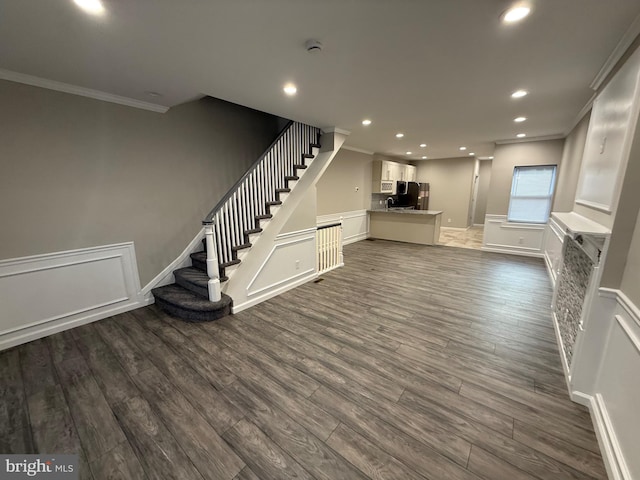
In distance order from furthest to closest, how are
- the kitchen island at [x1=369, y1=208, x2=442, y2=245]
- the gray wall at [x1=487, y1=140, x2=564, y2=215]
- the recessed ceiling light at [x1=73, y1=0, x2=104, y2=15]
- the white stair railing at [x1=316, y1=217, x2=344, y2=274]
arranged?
the kitchen island at [x1=369, y1=208, x2=442, y2=245] < the gray wall at [x1=487, y1=140, x2=564, y2=215] < the white stair railing at [x1=316, y1=217, x2=344, y2=274] < the recessed ceiling light at [x1=73, y1=0, x2=104, y2=15]

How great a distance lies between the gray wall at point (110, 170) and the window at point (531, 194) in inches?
231

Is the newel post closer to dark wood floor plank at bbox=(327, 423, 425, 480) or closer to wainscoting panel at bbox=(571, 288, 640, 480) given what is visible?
dark wood floor plank at bbox=(327, 423, 425, 480)

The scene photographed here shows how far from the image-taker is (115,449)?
4.88 ft

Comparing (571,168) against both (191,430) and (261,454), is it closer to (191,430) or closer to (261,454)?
(261,454)

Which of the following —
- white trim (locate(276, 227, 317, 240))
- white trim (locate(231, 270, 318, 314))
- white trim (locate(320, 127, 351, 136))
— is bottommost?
white trim (locate(231, 270, 318, 314))

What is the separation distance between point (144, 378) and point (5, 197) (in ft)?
7.13

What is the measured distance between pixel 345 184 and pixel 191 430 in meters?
5.83

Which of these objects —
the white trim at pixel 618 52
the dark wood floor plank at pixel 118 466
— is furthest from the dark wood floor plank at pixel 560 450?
the white trim at pixel 618 52

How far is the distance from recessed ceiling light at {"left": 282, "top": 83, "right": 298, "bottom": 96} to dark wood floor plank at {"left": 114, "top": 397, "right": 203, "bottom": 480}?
9.66ft

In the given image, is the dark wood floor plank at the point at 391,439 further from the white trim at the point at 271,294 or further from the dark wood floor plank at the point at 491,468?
the white trim at the point at 271,294

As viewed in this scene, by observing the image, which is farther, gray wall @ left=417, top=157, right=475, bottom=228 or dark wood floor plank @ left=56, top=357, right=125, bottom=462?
gray wall @ left=417, top=157, right=475, bottom=228

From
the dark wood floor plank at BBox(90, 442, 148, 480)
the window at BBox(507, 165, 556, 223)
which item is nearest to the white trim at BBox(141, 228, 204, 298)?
the dark wood floor plank at BBox(90, 442, 148, 480)

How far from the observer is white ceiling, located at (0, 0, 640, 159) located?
1435mm

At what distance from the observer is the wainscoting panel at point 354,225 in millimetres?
6754
